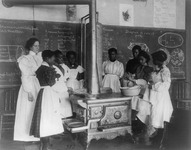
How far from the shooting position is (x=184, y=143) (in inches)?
76.9

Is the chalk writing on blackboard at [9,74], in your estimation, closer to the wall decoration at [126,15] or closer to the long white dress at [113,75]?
the long white dress at [113,75]

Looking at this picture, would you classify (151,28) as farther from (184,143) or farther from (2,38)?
(184,143)

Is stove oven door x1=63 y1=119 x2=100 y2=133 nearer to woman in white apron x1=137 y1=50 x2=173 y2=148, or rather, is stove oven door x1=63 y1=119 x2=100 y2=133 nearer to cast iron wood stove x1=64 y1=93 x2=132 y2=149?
cast iron wood stove x1=64 y1=93 x2=132 y2=149

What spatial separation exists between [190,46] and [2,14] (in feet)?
12.8

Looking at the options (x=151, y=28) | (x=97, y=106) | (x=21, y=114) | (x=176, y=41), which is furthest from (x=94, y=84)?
(x=176, y=41)

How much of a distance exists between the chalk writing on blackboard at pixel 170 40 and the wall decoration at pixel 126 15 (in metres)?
0.78

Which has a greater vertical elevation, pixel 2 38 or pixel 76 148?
pixel 2 38

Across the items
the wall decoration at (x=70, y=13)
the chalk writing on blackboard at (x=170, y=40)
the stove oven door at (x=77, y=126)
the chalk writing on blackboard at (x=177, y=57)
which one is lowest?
the stove oven door at (x=77, y=126)

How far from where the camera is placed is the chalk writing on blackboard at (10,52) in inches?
153

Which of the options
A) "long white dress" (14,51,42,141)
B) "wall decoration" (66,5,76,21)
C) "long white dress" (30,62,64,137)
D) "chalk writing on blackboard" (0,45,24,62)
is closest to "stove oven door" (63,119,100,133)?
"long white dress" (30,62,64,137)

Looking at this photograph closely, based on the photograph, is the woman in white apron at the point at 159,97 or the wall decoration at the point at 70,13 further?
the wall decoration at the point at 70,13

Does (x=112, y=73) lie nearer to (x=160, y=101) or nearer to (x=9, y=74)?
(x=160, y=101)

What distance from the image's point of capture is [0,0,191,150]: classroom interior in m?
3.37

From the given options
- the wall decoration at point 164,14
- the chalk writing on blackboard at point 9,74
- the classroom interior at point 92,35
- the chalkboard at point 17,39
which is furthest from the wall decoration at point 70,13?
the wall decoration at point 164,14
